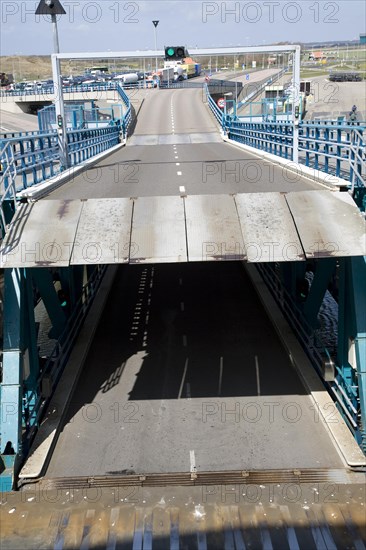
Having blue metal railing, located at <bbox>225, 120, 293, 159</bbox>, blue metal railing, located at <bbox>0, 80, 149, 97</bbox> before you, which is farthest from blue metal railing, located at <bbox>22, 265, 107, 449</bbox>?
blue metal railing, located at <bbox>0, 80, 149, 97</bbox>

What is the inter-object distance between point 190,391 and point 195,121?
159 ft

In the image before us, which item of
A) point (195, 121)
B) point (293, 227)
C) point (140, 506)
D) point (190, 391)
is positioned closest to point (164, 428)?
point (190, 391)

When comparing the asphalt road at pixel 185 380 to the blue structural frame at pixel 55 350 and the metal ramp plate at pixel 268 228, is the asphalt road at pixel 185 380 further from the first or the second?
the metal ramp plate at pixel 268 228

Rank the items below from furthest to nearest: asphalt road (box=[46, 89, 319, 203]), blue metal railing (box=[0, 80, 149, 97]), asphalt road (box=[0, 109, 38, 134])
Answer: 1. blue metal railing (box=[0, 80, 149, 97])
2. asphalt road (box=[0, 109, 38, 134])
3. asphalt road (box=[46, 89, 319, 203])

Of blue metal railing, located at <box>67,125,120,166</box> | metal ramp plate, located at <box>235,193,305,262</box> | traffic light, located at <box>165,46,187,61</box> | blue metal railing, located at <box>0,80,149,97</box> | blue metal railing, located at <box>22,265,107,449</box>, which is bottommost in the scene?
blue metal railing, located at <box>22,265,107,449</box>

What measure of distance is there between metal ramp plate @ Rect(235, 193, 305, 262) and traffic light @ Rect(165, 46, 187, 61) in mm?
9238

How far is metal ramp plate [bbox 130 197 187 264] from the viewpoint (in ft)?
33.9

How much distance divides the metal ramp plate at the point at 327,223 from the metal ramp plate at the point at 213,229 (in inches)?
45.1

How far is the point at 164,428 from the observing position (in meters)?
12.6

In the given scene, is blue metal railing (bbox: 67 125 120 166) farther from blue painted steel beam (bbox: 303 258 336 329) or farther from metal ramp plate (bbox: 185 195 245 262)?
metal ramp plate (bbox: 185 195 245 262)

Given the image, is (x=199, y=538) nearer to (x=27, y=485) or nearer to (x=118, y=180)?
(x=27, y=485)

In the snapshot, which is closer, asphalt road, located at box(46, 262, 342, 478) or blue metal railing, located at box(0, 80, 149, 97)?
asphalt road, located at box(46, 262, 342, 478)

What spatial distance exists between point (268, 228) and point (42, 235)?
13.5ft

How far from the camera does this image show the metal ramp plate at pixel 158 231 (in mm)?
10344
